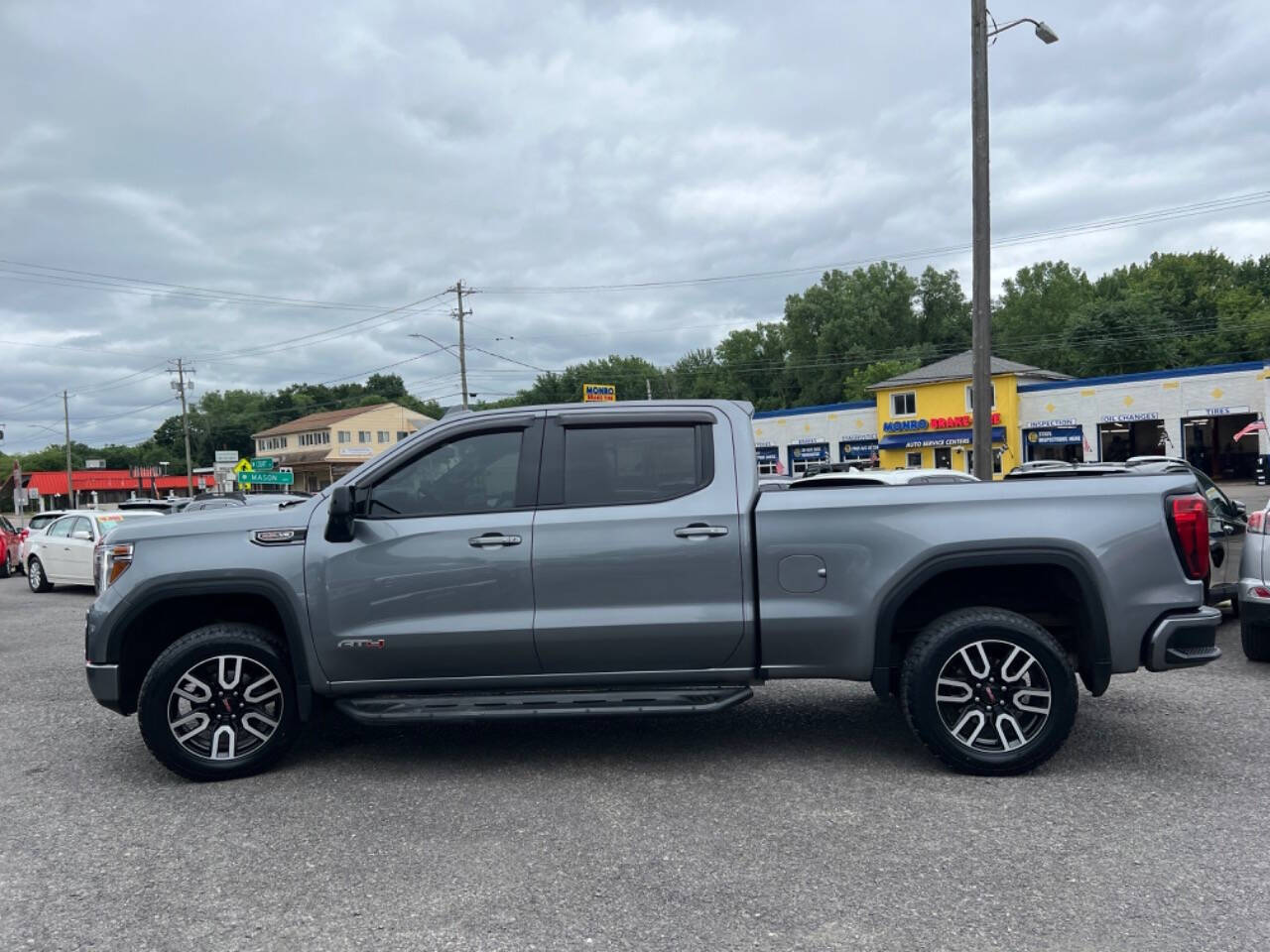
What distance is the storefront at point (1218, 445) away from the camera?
139ft

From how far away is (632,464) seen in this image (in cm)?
507

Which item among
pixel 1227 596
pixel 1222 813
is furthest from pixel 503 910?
pixel 1227 596

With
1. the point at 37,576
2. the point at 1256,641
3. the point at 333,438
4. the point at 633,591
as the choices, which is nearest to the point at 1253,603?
the point at 1256,641

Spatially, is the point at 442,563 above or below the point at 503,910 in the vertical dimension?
above

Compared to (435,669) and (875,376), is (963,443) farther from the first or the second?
(435,669)

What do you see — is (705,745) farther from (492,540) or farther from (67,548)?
(67,548)

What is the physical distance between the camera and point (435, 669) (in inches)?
193

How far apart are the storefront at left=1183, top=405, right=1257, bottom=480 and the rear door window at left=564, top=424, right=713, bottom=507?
44.6 metres

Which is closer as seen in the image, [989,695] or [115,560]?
[989,695]

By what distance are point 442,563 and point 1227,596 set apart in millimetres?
7104

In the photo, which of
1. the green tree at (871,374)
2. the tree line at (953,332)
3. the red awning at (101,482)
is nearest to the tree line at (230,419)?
the red awning at (101,482)

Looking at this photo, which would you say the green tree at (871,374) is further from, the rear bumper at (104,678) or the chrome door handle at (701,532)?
the rear bumper at (104,678)

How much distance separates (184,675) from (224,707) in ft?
0.89

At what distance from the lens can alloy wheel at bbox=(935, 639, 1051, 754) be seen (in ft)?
15.6
